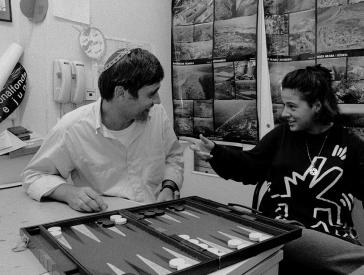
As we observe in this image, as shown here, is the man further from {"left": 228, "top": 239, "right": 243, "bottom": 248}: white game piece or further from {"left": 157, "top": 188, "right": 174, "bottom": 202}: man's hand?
{"left": 228, "top": 239, "right": 243, "bottom": 248}: white game piece

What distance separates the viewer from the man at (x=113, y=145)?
1529 mm

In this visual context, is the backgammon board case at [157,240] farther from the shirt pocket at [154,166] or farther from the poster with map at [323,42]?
the poster with map at [323,42]

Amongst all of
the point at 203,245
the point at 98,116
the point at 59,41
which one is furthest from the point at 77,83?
the point at 203,245

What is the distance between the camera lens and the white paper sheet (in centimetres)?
201

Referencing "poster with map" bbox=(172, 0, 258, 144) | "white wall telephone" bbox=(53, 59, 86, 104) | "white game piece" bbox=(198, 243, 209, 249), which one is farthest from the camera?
"poster with map" bbox=(172, 0, 258, 144)

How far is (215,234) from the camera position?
3.35 ft

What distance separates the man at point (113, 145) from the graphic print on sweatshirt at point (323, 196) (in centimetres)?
60

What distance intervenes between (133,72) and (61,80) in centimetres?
66

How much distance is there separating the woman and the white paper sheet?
1065mm

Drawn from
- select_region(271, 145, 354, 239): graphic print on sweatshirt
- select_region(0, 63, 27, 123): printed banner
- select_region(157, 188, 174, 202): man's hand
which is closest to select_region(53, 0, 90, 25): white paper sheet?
select_region(0, 63, 27, 123): printed banner

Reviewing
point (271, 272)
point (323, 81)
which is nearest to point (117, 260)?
point (271, 272)

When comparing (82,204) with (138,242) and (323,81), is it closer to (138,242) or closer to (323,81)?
(138,242)

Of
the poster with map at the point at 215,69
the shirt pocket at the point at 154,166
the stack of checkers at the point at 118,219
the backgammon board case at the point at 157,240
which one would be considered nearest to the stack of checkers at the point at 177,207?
the backgammon board case at the point at 157,240

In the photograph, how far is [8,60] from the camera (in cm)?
180
